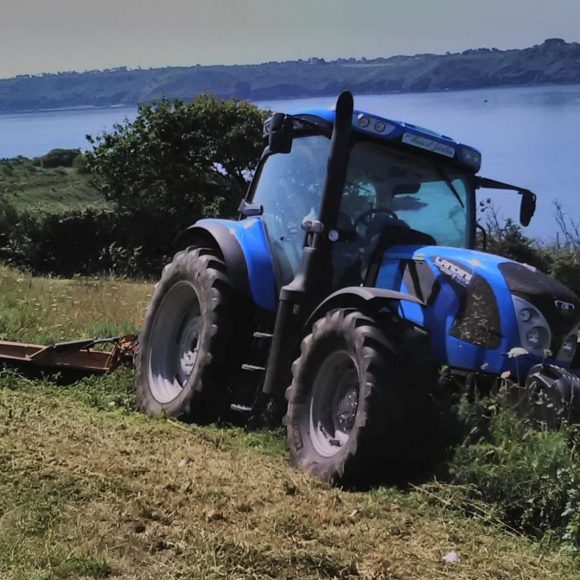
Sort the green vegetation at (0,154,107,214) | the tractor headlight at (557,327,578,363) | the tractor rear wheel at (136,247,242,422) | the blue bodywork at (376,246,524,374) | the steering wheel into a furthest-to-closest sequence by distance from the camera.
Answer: the green vegetation at (0,154,107,214) → the tractor rear wheel at (136,247,242,422) → the steering wheel → the tractor headlight at (557,327,578,363) → the blue bodywork at (376,246,524,374)

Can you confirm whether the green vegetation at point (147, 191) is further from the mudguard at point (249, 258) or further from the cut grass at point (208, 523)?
the cut grass at point (208, 523)

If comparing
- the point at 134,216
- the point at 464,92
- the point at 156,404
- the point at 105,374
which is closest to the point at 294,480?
A: the point at 156,404

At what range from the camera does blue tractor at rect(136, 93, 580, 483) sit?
4.52 metres

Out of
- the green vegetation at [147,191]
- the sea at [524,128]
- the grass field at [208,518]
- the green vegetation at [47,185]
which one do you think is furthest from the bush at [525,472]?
the green vegetation at [47,185]

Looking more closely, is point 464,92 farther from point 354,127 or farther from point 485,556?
point 485,556

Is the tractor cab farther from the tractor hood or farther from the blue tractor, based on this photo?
the tractor hood

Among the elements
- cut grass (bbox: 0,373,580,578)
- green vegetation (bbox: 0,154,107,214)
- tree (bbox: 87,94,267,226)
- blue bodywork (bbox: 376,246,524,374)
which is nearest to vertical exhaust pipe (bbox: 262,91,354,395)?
blue bodywork (bbox: 376,246,524,374)

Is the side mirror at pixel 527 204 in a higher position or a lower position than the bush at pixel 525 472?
higher

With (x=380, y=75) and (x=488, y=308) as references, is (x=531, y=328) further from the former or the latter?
(x=380, y=75)

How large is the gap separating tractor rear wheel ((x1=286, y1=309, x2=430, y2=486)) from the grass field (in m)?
0.18

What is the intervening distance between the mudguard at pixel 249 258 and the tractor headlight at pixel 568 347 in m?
2.06

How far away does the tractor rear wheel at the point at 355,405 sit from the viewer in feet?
14.4

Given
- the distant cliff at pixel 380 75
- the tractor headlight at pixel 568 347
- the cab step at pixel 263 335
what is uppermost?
the distant cliff at pixel 380 75

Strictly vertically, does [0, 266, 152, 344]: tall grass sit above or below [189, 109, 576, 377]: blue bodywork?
below
